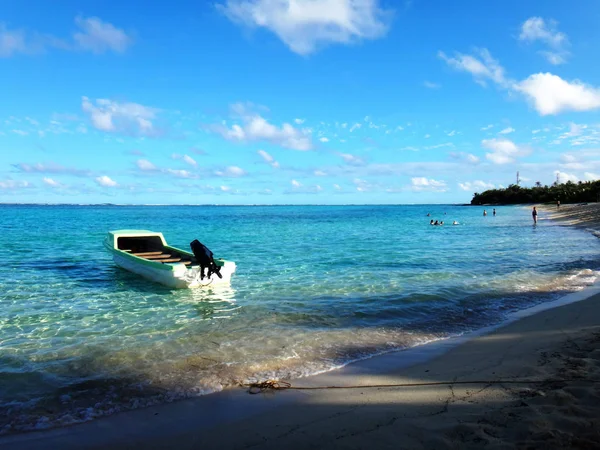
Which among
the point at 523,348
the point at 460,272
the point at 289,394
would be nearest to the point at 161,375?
the point at 289,394

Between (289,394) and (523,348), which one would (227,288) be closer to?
(289,394)

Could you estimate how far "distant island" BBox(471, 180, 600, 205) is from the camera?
3383 inches

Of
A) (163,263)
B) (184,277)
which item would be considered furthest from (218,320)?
(163,263)

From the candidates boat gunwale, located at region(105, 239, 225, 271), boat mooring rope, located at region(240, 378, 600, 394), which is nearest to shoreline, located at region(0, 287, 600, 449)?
boat mooring rope, located at region(240, 378, 600, 394)

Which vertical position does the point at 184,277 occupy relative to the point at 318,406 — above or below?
above

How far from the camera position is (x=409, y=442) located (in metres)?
3.92

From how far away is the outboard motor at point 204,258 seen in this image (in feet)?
42.0

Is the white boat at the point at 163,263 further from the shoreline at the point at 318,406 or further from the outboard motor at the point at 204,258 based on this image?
the shoreline at the point at 318,406

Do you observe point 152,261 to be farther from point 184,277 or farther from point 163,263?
point 184,277

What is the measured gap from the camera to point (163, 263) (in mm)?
13789

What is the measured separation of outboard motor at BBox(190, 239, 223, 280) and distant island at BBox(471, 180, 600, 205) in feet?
293

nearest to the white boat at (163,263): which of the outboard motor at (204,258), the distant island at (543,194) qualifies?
the outboard motor at (204,258)

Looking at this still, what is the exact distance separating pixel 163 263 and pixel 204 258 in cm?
183

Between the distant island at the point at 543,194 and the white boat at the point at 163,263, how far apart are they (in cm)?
8765
